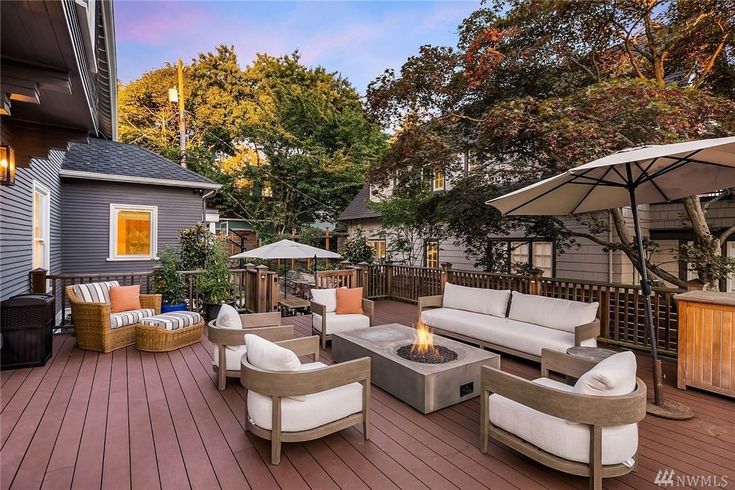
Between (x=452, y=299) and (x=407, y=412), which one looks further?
(x=452, y=299)

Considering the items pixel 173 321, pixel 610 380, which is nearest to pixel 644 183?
pixel 610 380

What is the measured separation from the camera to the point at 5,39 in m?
2.48

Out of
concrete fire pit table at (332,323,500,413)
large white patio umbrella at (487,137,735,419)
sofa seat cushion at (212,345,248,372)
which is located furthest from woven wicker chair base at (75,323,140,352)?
large white patio umbrella at (487,137,735,419)

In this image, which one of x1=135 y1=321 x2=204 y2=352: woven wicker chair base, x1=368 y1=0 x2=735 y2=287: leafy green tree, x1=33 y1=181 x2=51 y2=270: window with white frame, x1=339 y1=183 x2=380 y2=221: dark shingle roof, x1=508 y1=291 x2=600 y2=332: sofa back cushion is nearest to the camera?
x1=508 y1=291 x2=600 y2=332: sofa back cushion

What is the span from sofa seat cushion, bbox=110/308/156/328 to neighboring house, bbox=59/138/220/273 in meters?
4.47

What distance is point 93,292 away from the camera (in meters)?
5.16

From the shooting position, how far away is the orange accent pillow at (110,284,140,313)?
5.29m

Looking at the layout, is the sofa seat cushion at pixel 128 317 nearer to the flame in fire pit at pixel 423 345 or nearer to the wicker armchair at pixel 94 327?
the wicker armchair at pixel 94 327

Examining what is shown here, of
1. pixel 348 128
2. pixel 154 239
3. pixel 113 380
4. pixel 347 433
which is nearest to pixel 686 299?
pixel 347 433

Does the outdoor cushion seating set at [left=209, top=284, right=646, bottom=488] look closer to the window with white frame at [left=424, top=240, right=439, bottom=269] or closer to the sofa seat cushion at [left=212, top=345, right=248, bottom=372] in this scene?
the sofa seat cushion at [left=212, top=345, right=248, bottom=372]

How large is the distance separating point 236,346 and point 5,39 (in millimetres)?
3025

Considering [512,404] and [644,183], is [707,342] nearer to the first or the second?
[644,183]

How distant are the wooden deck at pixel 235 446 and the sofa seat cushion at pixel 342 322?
1.69 meters

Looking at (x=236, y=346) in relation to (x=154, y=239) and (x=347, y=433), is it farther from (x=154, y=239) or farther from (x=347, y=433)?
(x=154, y=239)
